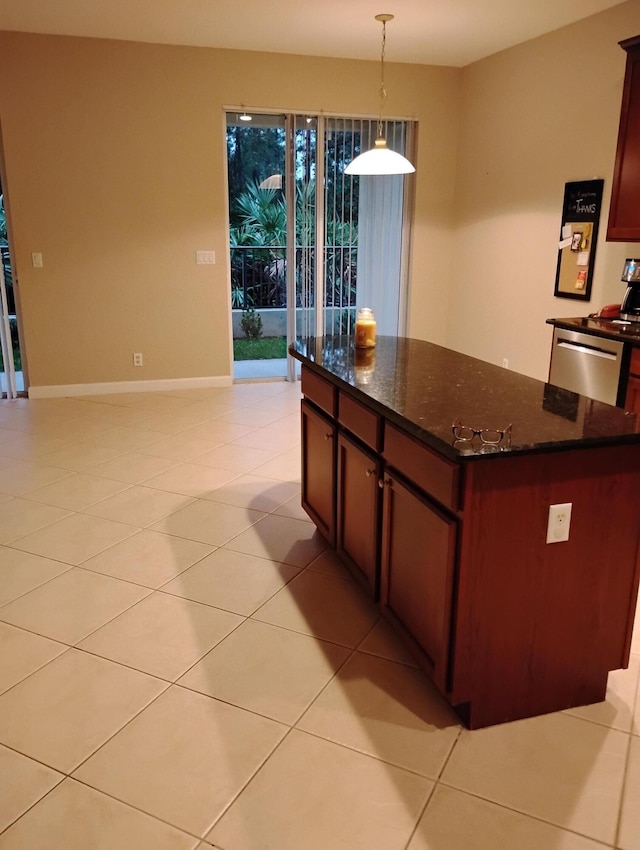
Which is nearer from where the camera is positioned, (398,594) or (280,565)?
(398,594)

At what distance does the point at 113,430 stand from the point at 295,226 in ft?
8.32

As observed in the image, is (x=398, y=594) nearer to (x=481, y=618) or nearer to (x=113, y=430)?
(x=481, y=618)

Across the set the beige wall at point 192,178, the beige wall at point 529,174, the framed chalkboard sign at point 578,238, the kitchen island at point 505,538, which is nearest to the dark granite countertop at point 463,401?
the kitchen island at point 505,538

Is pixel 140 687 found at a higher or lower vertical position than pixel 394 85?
lower

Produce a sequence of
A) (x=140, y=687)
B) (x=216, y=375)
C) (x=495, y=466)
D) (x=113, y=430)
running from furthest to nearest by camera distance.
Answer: (x=216, y=375)
(x=113, y=430)
(x=140, y=687)
(x=495, y=466)

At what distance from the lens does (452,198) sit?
6461mm

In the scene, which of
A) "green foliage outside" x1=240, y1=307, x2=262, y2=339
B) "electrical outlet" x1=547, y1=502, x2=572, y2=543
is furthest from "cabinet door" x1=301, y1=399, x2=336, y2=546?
"green foliage outside" x1=240, y1=307, x2=262, y2=339

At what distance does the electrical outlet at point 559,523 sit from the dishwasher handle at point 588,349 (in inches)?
82.4

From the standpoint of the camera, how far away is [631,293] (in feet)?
13.5

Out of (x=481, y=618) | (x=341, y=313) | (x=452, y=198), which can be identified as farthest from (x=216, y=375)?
(x=481, y=618)

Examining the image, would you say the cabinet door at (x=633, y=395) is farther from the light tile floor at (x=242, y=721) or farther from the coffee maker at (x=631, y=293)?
the light tile floor at (x=242, y=721)

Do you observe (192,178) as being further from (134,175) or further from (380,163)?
(380,163)

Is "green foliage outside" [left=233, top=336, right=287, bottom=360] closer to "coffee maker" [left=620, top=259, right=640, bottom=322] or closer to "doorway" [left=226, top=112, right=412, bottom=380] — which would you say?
"doorway" [left=226, top=112, right=412, bottom=380]

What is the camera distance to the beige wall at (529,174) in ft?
14.9
